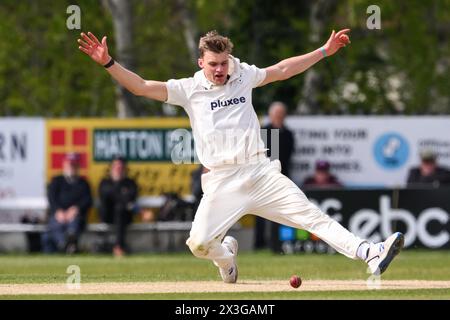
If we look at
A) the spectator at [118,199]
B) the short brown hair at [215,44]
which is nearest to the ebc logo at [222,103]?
the short brown hair at [215,44]

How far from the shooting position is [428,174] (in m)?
21.3

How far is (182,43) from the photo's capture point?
1232 inches

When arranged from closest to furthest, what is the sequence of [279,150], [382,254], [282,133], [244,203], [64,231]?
1. [382,254]
2. [244,203]
3. [279,150]
4. [282,133]
5. [64,231]

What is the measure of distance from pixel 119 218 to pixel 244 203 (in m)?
9.29

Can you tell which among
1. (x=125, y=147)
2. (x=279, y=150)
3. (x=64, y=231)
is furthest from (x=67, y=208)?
(x=279, y=150)

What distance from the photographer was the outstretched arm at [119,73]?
12.2 metres

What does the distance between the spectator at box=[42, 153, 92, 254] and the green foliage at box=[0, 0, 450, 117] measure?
486 centimetres

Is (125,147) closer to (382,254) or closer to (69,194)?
(69,194)

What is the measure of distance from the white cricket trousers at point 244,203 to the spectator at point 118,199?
Result: 912cm

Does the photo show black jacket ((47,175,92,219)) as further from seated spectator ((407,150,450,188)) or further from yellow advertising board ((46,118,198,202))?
seated spectator ((407,150,450,188))

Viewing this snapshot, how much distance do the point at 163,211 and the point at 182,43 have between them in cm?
998

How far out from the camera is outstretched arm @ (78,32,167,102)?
39.9ft
